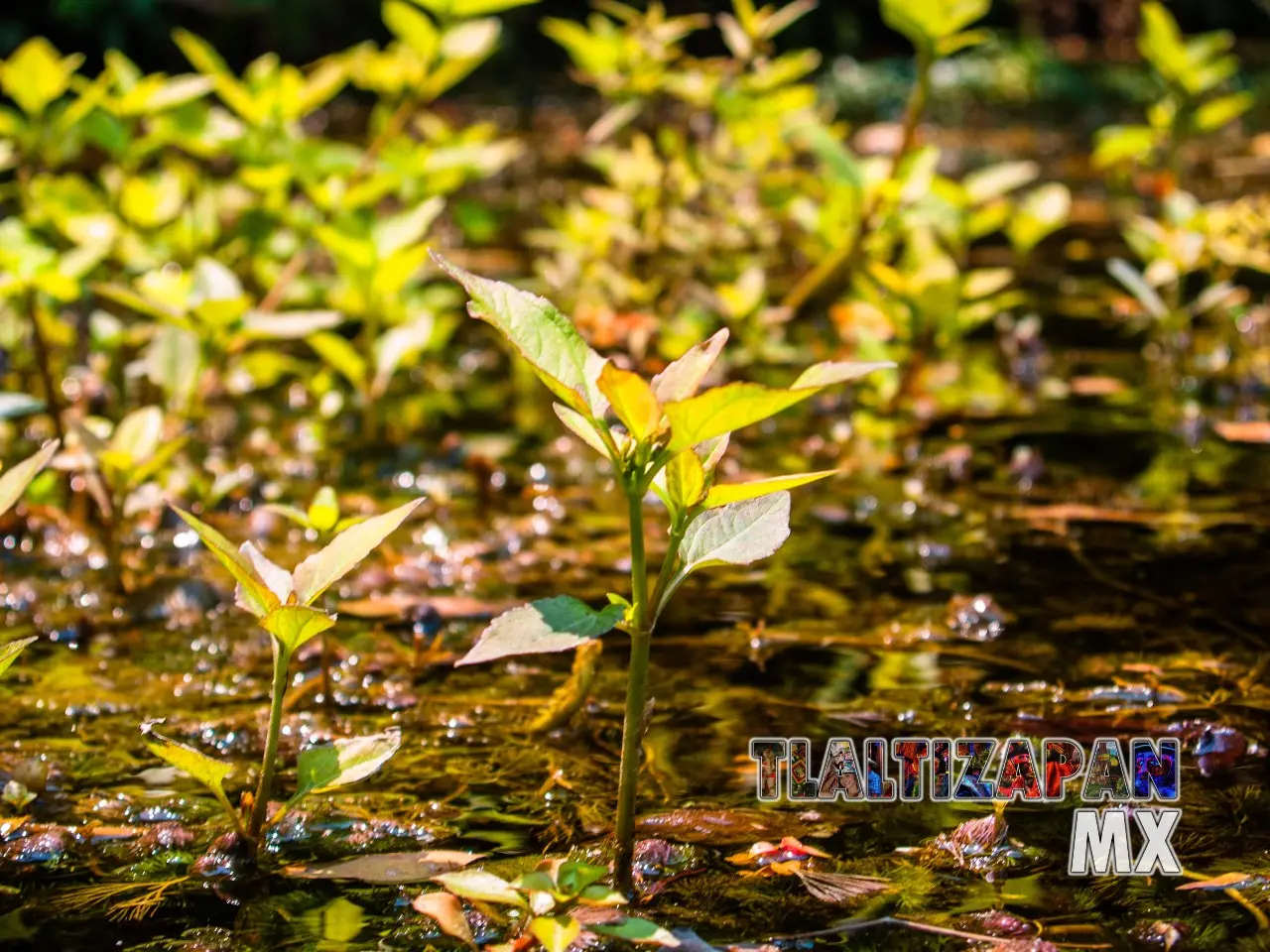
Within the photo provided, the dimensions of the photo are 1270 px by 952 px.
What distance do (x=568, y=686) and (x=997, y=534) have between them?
84 centimetres

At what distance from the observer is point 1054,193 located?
9.48ft

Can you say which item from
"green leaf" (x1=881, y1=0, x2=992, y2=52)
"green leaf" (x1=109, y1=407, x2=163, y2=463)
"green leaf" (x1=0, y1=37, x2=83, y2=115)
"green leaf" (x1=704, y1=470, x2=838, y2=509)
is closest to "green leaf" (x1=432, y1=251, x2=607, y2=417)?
"green leaf" (x1=704, y1=470, x2=838, y2=509)

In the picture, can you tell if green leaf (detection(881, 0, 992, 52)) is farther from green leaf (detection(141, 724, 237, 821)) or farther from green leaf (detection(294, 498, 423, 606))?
green leaf (detection(141, 724, 237, 821))

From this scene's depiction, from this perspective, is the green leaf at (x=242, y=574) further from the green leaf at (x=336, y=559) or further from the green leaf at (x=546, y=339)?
the green leaf at (x=546, y=339)

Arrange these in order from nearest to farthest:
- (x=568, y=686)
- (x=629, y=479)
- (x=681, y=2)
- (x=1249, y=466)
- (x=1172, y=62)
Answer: (x=629, y=479), (x=568, y=686), (x=1249, y=466), (x=1172, y=62), (x=681, y=2)

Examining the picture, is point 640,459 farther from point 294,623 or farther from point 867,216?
point 867,216

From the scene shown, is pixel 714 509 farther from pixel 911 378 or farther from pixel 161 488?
pixel 911 378

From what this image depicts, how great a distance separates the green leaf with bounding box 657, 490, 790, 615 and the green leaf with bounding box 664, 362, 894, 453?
113 mm

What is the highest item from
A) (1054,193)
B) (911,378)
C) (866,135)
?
(866,135)

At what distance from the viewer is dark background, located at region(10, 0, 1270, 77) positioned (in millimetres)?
7906

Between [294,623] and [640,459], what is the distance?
30 centimetres

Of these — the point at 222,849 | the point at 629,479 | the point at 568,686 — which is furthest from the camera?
the point at 568,686

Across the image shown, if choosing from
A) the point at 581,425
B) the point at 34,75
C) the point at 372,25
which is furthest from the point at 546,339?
the point at 372,25

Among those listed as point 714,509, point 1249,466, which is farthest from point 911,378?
point 714,509
